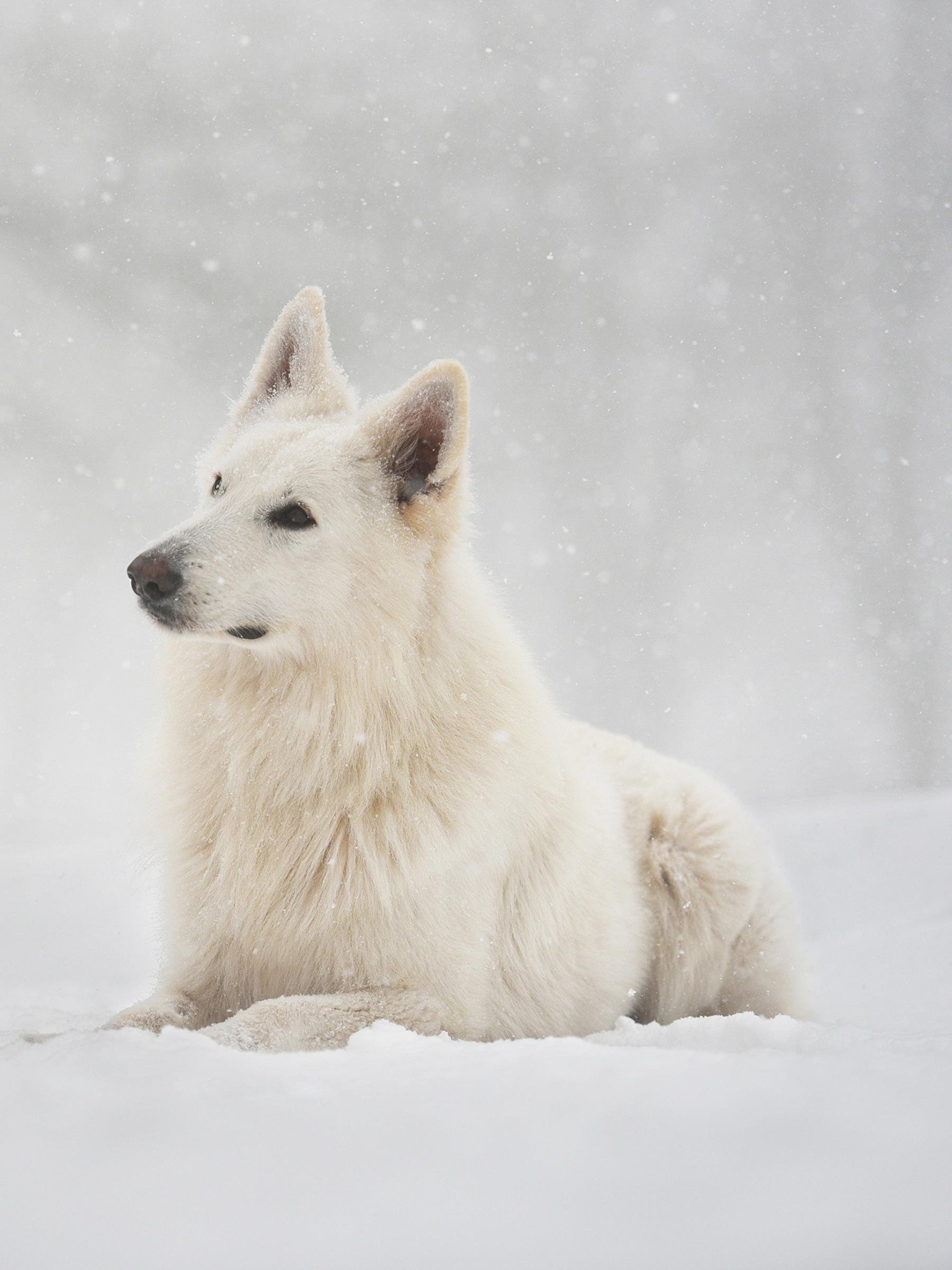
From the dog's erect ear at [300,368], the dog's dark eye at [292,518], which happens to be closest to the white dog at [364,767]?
the dog's dark eye at [292,518]

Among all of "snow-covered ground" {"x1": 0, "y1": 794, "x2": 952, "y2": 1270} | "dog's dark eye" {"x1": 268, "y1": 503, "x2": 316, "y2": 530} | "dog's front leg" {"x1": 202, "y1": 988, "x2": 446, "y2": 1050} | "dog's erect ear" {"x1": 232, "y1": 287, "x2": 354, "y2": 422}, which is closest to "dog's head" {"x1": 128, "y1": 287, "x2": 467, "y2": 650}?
"dog's dark eye" {"x1": 268, "y1": 503, "x2": 316, "y2": 530}

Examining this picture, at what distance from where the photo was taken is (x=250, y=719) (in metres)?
2.81

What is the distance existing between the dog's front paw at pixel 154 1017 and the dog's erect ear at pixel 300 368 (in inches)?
75.9

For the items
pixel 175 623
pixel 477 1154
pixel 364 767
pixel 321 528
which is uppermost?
pixel 321 528

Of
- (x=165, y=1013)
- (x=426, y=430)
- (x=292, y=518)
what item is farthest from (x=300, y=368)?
(x=165, y=1013)

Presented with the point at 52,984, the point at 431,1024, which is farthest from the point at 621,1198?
the point at 52,984

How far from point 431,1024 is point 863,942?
299 centimetres

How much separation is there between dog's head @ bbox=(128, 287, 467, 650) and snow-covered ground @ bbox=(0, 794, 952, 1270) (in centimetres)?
111

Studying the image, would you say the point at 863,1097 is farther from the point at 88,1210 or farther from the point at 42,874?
the point at 42,874

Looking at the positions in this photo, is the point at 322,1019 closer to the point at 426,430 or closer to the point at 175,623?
the point at 175,623

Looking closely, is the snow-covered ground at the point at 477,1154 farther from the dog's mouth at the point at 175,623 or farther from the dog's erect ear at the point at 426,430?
the dog's erect ear at the point at 426,430

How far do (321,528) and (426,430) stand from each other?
443mm

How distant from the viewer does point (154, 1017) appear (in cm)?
247

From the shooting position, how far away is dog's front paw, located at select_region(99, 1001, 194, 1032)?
241 centimetres
